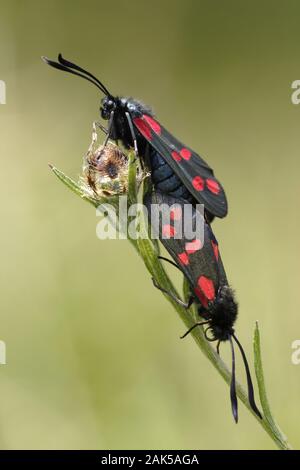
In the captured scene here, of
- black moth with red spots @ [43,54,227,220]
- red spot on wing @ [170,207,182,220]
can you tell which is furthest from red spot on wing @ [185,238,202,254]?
black moth with red spots @ [43,54,227,220]

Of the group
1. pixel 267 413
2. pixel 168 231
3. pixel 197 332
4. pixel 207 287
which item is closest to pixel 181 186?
pixel 168 231

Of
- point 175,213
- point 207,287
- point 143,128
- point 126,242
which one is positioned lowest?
point 207,287

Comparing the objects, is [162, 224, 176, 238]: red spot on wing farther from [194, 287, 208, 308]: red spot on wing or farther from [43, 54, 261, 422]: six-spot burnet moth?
[194, 287, 208, 308]: red spot on wing

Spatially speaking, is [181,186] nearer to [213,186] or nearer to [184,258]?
[213,186]

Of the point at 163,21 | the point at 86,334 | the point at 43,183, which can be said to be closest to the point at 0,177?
the point at 43,183

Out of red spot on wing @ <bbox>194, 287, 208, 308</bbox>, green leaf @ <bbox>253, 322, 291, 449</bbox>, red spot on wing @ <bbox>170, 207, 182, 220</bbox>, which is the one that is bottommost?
green leaf @ <bbox>253, 322, 291, 449</bbox>

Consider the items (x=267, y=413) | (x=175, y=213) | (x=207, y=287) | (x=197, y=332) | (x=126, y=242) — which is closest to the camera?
(x=267, y=413)

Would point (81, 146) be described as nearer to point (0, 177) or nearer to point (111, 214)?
point (0, 177)

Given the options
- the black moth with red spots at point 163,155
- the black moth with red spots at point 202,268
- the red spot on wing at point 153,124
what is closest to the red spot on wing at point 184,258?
the black moth with red spots at point 202,268
